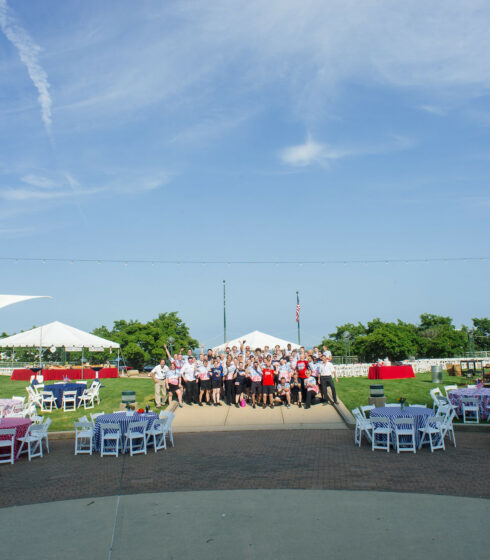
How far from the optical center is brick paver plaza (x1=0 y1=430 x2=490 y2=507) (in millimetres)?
8062

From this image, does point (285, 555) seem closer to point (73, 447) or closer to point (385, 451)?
point (385, 451)

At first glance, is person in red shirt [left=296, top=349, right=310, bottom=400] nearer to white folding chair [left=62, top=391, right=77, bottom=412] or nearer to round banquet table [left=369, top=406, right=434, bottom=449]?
round banquet table [left=369, top=406, right=434, bottom=449]

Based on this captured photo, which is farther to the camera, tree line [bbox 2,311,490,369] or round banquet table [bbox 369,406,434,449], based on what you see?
tree line [bbox 2,311,490,369]

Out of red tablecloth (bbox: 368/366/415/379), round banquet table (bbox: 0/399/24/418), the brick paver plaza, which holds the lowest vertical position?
the brick paver plaza

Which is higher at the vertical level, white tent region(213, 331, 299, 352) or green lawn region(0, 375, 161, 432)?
white tent region(213, 331, 299, 352)

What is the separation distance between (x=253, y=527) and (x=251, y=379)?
10303mm

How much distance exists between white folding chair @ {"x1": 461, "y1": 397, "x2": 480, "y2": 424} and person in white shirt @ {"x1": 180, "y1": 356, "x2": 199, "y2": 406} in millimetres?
8243

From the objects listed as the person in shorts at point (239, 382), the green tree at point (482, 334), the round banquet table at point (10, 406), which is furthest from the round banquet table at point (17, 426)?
the green tree at point (482, 334)

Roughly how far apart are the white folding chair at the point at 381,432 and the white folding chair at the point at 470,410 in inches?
137

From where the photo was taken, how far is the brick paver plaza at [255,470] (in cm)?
806

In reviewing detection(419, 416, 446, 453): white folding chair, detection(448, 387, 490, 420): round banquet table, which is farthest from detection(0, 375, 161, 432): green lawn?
detection(448, 387, 490, 420): round banquet table

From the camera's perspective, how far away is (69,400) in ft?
61.2

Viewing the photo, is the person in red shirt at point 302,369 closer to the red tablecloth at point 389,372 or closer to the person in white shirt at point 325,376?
the person in white shirt at point 325,376

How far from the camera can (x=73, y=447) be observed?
1202 cm
